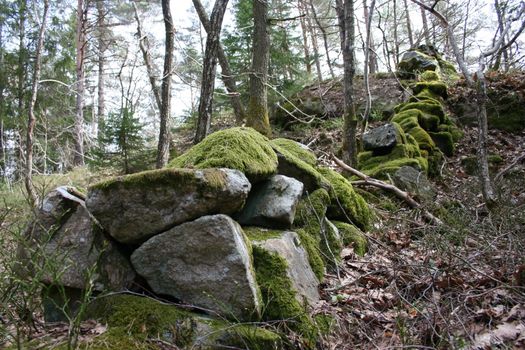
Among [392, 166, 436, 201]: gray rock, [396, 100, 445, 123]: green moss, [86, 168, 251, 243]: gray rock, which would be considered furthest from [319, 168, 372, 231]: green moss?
[396, 100, 445, 123]: green moss

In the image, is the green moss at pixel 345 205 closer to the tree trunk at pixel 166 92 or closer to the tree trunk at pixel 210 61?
the tree trunk at pixel 210 61

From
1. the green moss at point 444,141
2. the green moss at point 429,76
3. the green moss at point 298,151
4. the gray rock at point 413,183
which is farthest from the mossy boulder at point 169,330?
the green moss at point 429,76

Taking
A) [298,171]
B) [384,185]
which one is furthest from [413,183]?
[298,171]

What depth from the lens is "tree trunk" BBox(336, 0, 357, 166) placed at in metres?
6.91

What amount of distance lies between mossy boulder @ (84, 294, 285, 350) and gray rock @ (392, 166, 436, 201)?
14.4 ft

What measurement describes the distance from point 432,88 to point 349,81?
4.56 metres

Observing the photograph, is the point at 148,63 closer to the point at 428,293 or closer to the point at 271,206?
the point at 271,206

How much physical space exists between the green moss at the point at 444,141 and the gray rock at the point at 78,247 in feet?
25.8

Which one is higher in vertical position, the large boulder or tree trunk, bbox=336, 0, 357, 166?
tree trunk, bbox=336, 0, 357, 166

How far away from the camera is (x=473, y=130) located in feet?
31.3

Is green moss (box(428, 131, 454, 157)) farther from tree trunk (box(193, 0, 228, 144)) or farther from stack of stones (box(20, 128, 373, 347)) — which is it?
stack of stones (box(20, 128, 373, 347))

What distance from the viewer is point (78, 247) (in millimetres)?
2975

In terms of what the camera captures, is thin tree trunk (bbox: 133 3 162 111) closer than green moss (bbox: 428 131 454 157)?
Yes

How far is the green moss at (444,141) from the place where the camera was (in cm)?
866
